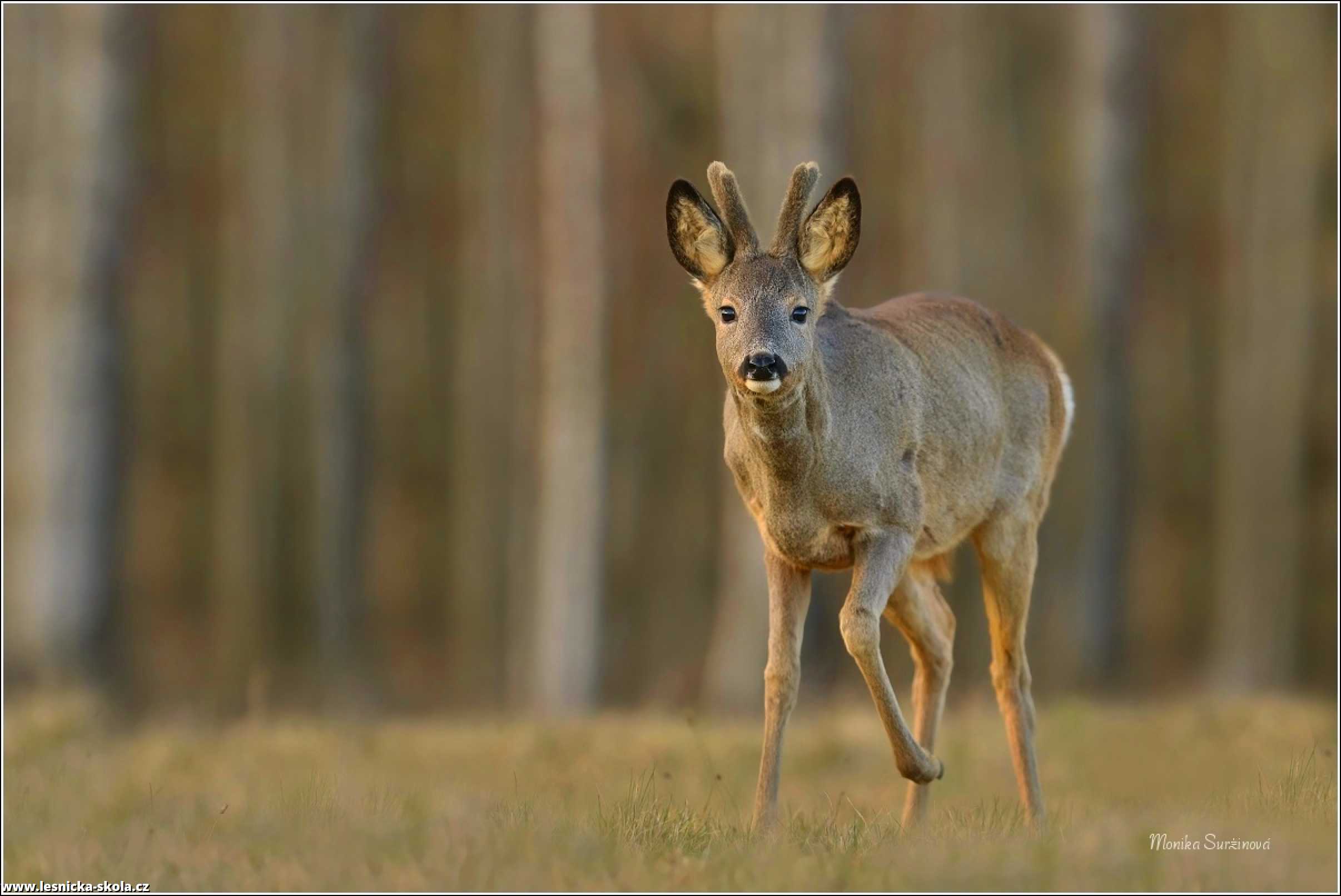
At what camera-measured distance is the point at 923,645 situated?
29.1 ft

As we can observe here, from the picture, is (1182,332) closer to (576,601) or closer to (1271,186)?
(1271,186)

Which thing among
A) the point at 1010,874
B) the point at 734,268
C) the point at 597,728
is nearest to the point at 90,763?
the point at 597,728

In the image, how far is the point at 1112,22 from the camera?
18.6 m

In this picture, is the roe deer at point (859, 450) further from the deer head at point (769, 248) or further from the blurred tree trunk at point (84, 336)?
the blurred tree trunk at point (84, 336)

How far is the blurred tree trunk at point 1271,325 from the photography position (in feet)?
65.3

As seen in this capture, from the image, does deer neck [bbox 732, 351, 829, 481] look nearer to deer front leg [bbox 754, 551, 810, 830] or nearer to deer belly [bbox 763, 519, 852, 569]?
deer belly [bbox 763, 519, 852, 569]

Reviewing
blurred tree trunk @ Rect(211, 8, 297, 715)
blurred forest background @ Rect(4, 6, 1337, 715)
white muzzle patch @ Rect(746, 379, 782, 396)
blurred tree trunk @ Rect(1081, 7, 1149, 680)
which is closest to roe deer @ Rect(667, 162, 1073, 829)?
white muzzle patch @ Rect(746, 379, 782, 396)

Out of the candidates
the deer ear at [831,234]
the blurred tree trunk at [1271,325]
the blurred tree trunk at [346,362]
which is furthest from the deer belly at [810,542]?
the blurred tree trunk at [346,362]

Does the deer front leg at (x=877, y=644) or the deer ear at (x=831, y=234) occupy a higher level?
the deer ear at (x=831, y=234)

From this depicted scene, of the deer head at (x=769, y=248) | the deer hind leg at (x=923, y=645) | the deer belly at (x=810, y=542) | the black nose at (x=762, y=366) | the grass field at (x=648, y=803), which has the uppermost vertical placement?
the deer head at (x=769, y=248)

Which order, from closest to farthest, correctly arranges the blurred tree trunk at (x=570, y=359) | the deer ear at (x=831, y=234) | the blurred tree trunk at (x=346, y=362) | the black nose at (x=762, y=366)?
the black nose at (x=762, y=366), the deer ear at (x=831, y=234), the blurred tree trunk at (x=570, y=359), the blurred tree trunk at (x=346, y=362)

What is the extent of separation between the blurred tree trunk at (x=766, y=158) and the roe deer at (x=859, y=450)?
676cm

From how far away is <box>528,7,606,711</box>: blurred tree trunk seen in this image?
1817 centimetres

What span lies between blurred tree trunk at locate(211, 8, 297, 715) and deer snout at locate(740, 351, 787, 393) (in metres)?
15.0
